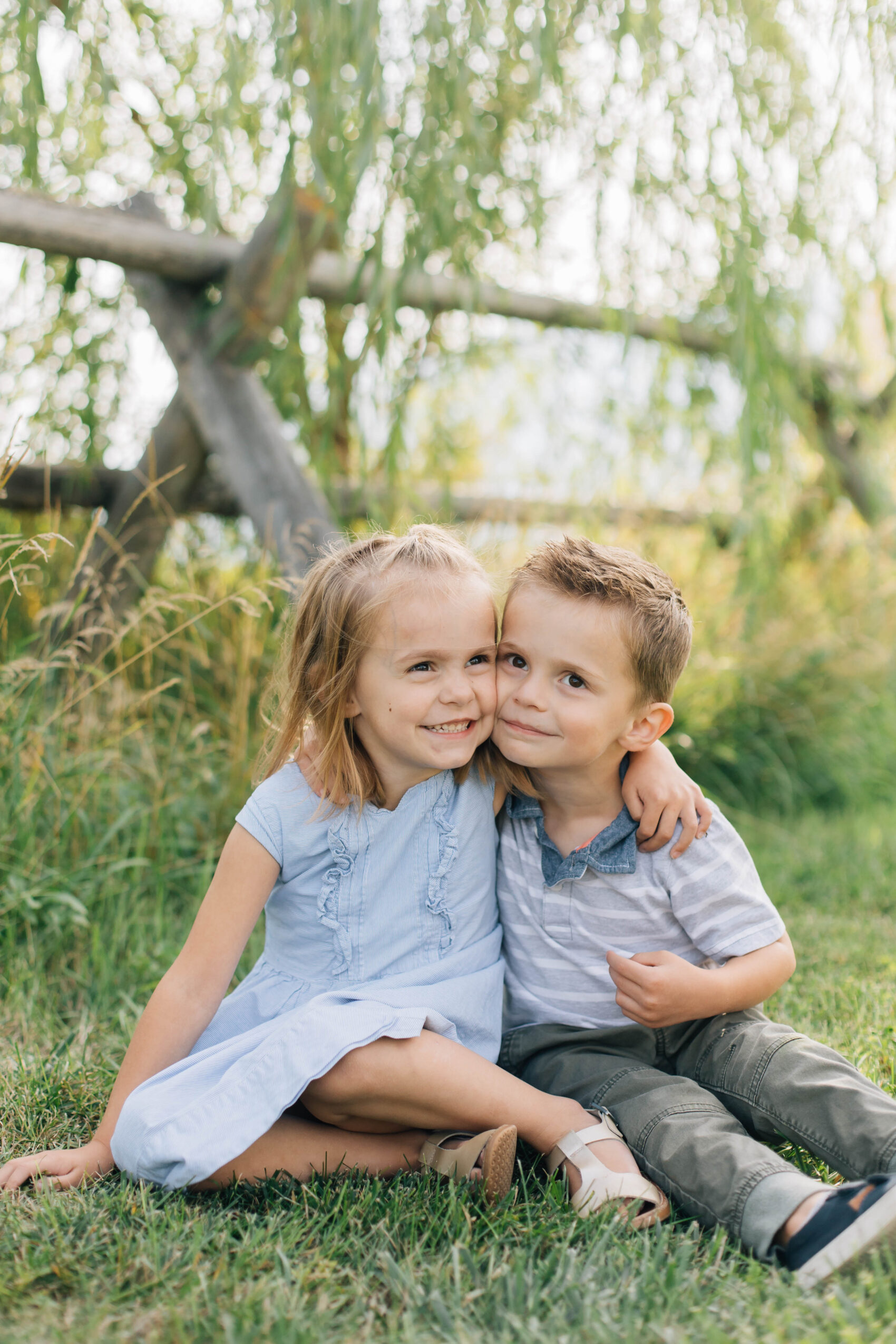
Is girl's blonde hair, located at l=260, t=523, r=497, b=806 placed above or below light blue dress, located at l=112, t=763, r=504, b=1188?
above

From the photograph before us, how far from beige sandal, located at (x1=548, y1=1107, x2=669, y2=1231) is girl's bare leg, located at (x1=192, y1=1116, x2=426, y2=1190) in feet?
0.72

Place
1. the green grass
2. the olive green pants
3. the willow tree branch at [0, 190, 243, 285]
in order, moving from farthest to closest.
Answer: the willow tree branch at [0, 190, 243, 285] < the olive green pants < the green grass

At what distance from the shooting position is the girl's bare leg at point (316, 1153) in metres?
1.45

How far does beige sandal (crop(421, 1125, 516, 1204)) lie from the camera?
137 cm

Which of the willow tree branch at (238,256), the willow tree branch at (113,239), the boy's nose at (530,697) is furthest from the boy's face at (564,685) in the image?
the willow tree branch at (113,239)

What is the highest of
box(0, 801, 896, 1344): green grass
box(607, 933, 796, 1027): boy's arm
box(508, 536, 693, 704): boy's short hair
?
box(508, 536, 693, 704): boy's short hair

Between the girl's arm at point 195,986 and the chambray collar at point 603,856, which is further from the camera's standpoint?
the chambray collar at point 603,856

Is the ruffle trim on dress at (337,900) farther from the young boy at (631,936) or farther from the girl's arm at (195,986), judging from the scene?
the young boy at (631,936)

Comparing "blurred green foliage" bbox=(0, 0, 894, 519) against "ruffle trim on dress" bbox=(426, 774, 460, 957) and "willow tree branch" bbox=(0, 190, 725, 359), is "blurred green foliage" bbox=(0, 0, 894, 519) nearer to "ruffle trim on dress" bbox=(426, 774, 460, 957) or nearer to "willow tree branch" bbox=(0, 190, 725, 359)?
"willow tree branch" bbox=(0, 190, 725, 359)

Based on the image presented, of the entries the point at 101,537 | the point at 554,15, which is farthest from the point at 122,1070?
the point at 554,15

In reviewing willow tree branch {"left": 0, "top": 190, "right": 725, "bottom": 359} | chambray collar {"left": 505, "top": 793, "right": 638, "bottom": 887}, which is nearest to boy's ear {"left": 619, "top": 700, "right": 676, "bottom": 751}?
chambray collar {"left": 505, "top": 793, "right": 638, "bottom": 887}

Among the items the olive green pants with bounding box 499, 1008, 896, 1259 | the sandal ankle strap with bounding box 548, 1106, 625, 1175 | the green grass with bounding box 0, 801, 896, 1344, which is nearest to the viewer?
the green grass with bounding box 0, 801, 896, 1344

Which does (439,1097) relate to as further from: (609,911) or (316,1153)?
(609,911)

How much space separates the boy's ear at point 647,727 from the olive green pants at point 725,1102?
1.45 ft
